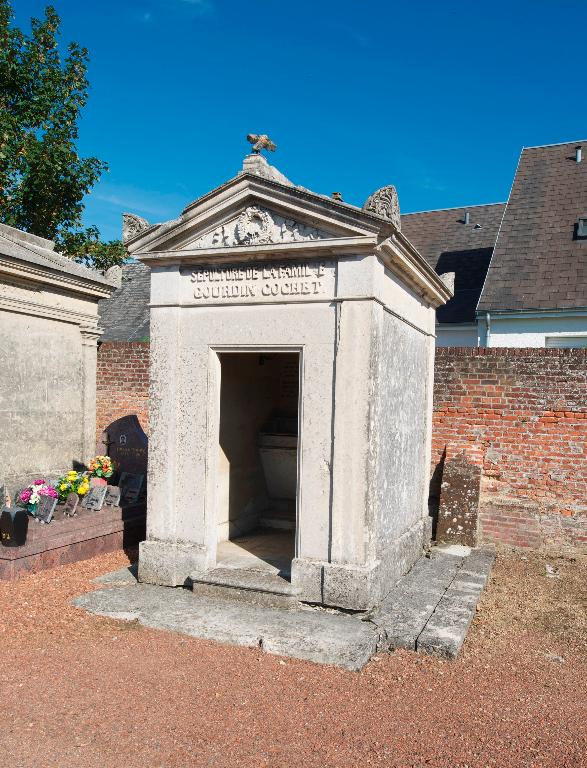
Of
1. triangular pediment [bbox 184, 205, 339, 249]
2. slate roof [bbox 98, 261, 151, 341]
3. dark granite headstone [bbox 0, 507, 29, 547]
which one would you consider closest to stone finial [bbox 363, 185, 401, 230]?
triangular pediment [bbox 184, 205, 339, 249]

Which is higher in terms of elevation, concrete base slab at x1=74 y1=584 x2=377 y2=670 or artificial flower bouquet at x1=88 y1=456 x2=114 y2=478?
artificial flower bouquet at x1=88 y1=456 x2=114 y2=478

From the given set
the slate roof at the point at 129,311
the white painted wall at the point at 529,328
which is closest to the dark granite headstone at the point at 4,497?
the white painted wall at the point at 529,328

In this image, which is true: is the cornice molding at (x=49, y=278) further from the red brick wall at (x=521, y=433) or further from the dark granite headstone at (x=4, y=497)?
the red brick wall at (x=521, y=433)

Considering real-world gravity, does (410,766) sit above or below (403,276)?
below

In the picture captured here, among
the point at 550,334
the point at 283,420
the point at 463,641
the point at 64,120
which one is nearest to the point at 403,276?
the point at 283,420

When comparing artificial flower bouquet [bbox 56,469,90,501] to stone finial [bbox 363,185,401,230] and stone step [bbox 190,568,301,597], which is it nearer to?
stone step [bbox 190,568,301,597]

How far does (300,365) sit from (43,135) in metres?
11.0

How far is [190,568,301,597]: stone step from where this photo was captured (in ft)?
16.8

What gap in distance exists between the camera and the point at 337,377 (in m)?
5.07

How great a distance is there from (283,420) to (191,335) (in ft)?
7.94

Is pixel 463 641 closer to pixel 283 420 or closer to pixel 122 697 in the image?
pixel 122 697

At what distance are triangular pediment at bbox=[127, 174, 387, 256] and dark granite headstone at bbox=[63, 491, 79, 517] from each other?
2925 millimetres

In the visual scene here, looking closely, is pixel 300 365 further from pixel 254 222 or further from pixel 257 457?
pixel 257 457

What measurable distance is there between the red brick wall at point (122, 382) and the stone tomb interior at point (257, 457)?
304 cm
